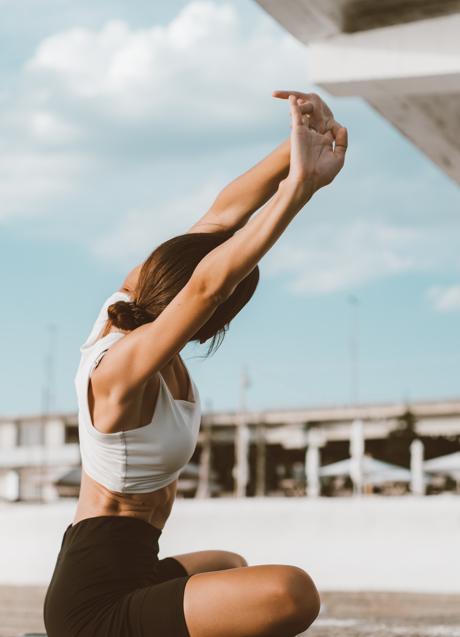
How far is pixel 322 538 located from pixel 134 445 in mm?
9593

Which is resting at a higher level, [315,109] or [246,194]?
[315,109]

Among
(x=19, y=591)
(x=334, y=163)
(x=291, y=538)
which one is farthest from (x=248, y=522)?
(x=334, y=163)

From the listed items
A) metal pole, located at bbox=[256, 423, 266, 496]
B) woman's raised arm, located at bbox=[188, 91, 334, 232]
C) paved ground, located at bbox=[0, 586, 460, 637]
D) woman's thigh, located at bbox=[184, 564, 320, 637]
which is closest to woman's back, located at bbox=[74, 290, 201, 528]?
woman's thigh, located at bbox=[184, 564, 320, 637]

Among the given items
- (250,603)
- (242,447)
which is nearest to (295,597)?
(250,603)

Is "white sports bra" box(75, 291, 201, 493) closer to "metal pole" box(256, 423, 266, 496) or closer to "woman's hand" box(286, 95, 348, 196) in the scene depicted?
"woman's hand" box(286, 95, 348, 196)

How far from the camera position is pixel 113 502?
293cm

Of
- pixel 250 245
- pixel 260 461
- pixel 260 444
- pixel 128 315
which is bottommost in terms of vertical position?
pixel 260 461

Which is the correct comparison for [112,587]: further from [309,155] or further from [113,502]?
[309,155]

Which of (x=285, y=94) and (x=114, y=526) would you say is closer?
(x=114, y=526)

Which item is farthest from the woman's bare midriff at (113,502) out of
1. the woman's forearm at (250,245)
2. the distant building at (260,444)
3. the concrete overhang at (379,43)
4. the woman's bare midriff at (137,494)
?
the distant building at (260,444)

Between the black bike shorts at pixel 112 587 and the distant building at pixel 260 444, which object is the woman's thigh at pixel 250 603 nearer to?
the black bike shorts at pixel 112 587

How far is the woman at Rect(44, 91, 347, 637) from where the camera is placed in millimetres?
2662

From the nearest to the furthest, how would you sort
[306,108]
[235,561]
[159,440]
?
[159,440] → [306,108] → [235,561]

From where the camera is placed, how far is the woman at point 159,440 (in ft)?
8.73
